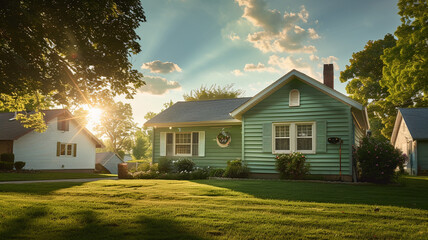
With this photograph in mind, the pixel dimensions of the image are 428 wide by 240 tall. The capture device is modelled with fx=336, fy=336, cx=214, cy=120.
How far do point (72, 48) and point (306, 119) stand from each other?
9818 mm

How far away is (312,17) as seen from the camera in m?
14.7

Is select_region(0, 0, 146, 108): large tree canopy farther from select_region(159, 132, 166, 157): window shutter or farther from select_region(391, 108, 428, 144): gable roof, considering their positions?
select_region(391, 108, 428, 144): gable roof

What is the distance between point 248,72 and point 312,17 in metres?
3.92

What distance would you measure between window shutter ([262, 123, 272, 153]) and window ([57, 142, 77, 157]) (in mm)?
24718

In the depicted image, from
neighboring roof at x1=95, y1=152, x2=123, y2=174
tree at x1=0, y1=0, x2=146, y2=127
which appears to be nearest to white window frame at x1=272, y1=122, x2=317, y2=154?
tree at x1=0, y1=0, x2=146, y2=127

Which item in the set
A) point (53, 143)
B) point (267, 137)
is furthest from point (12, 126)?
point (267, 137)

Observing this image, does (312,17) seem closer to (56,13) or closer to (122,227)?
(56,13)

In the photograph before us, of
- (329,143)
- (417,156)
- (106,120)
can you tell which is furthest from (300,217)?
(106,120)

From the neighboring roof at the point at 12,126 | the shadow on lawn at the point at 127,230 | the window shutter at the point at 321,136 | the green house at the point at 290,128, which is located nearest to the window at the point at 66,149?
the neighboring roof at the point at 12,126

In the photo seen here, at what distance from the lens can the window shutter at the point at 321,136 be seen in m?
14.3

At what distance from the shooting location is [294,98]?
15.1 metres

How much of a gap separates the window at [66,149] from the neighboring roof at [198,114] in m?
16.7

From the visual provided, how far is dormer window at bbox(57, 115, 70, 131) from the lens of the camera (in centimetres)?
3306

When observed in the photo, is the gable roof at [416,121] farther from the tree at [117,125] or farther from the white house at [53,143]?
the tree at [117,125]
